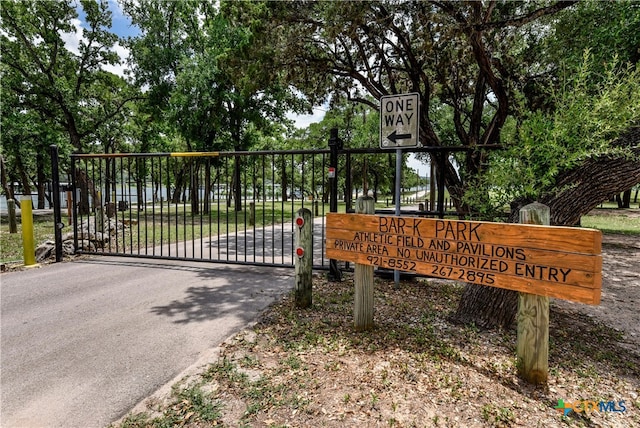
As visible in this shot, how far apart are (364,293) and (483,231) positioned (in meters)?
1.25

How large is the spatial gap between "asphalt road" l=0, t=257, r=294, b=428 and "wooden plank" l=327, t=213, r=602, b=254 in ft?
5.38

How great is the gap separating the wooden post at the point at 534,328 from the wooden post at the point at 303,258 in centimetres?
214

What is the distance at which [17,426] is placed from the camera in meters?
2.08

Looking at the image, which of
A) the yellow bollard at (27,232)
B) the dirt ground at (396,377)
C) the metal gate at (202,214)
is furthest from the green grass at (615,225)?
the yellow bollard at (27,232)

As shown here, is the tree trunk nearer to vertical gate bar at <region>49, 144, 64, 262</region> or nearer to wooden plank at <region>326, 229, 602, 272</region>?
wooden plank at <region>326, 229, 602, 272</region>

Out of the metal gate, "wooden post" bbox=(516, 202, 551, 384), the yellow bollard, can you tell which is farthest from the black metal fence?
"wooden post" bbox=(516, 202, 551, 384)

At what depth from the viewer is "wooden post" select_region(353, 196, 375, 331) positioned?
10.8ft

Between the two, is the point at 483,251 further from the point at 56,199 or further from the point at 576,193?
the point at 56,199

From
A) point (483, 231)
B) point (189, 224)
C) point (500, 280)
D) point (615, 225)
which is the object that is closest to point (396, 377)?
point (500, 280)

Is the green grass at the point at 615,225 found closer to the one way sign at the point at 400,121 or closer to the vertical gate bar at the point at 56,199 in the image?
the one way sign at the point at 400,121

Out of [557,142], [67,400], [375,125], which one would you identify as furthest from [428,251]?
[375,125]

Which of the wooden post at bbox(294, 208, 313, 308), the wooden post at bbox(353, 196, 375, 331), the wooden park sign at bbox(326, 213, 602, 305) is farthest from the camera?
the wooden post at bbox(294, 208, 313, 308)

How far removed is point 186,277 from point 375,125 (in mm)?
20215

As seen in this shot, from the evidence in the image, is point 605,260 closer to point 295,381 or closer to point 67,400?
point 295,381
